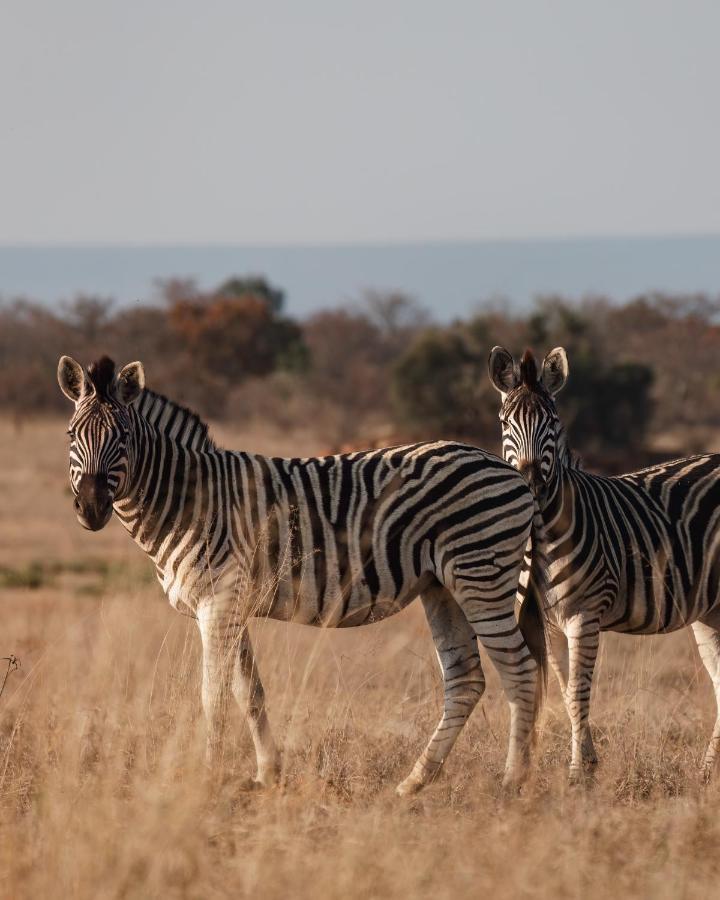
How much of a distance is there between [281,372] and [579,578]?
39306mm

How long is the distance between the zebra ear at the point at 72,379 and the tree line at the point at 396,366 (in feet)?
53.1

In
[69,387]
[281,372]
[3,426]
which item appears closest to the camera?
[69,387]

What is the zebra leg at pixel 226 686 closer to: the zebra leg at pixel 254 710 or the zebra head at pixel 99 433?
the zebra leg at pixel 254 710

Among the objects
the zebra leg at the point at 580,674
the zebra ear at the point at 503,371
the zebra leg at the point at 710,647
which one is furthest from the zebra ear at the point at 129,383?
the zebra leg at the point at 710,647

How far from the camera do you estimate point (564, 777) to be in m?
6.28

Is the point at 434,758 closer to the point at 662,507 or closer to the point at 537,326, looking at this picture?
the point at 662,507

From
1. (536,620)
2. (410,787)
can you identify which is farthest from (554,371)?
(410,787)

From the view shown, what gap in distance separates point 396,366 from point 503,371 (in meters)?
27.0

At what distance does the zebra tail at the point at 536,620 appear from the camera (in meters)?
6.74

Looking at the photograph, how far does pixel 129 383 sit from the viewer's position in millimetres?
6566

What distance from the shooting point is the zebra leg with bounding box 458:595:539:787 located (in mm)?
6457

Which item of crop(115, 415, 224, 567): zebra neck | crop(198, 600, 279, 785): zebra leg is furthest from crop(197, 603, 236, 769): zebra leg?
crop(115, 415, 224, 567): zebra neck

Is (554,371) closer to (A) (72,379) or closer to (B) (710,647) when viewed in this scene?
(B) (710,647)

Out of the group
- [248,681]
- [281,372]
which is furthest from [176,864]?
[281,372]
